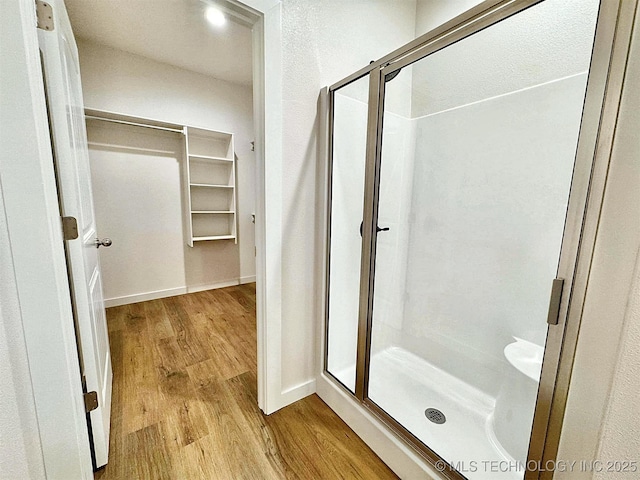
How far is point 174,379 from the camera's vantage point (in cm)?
179

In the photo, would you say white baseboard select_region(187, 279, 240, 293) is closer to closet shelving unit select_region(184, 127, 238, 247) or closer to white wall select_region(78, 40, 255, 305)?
white wall select_region(78, 40, 255, 305)

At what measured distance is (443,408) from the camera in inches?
60.6

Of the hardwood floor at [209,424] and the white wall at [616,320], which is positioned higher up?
the white wall at [616,320]

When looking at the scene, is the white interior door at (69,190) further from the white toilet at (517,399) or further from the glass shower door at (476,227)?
the white toilet at (517,399)

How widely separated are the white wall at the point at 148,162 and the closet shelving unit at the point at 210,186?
5.2 inches

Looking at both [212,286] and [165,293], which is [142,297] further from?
[212,286]

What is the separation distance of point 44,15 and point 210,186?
2.31 m

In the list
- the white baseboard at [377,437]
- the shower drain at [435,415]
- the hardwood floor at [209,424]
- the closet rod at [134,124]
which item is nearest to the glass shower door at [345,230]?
the white baseboard at [377,437]

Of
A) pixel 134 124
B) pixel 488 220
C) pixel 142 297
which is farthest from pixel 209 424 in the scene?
pixel 134 124

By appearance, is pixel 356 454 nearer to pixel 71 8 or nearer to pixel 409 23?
pixel 409 23

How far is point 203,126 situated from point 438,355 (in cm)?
334

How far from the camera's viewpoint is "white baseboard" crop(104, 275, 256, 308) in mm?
2866

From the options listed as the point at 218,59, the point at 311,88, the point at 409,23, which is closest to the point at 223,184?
the point at 218,59

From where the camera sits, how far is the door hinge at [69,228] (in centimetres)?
98
